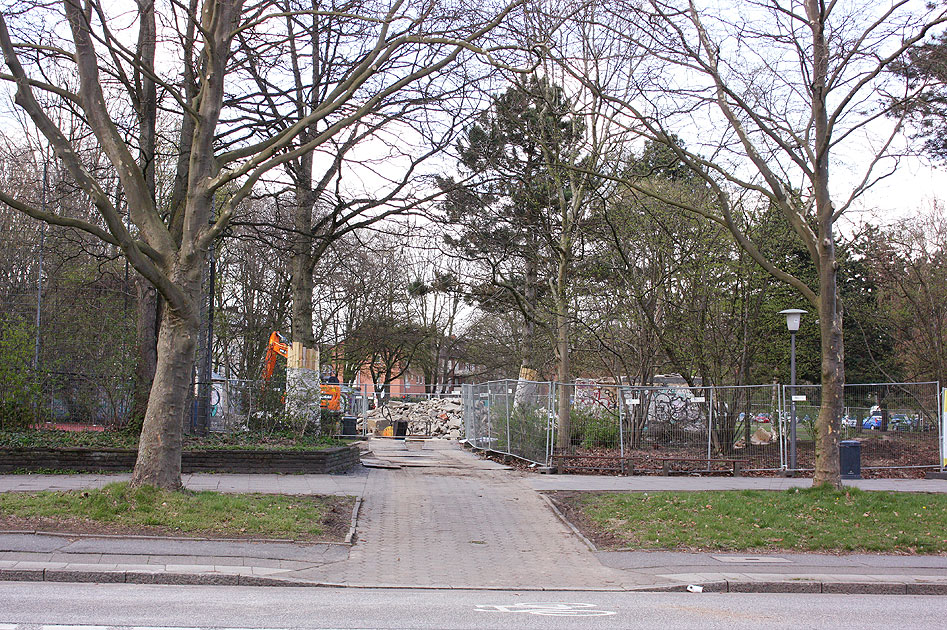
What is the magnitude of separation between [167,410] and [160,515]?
1510 mm

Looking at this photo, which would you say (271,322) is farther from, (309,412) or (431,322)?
(431,322)

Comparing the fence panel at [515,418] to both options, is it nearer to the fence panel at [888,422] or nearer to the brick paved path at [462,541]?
the brick paved path at [462,541]

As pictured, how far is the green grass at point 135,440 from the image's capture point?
614 inches

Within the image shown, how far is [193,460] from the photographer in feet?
51.8

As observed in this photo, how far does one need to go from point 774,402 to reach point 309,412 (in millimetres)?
11301

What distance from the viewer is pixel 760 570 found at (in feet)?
31.5

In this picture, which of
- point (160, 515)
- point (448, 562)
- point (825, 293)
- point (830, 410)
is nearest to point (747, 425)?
point (830, 410)

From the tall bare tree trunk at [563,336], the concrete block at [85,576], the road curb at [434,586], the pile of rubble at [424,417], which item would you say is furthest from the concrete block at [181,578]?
the pile of rubble at [424,417]

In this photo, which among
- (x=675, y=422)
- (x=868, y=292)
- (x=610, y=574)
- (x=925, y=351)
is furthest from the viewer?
(x=868, y=292)

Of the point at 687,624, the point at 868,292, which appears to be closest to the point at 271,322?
the point at 868,292

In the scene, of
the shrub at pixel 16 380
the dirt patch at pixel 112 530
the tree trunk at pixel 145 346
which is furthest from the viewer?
the tree trunk at pixel 145 346

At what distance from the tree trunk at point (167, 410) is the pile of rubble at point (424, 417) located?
21687mm

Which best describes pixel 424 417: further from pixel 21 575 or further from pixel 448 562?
pixel 21 575

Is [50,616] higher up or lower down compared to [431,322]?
lower down
